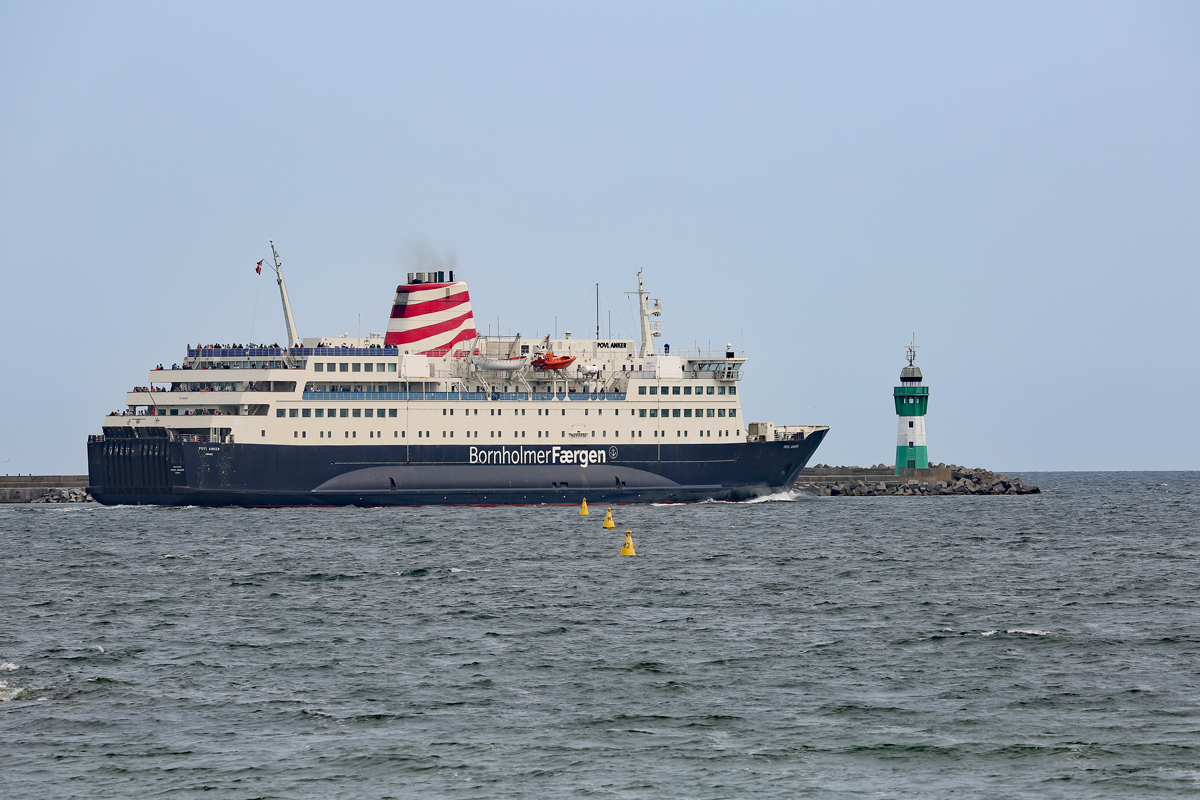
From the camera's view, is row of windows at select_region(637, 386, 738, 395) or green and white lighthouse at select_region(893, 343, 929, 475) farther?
green and white lighthouse at select_region(893, 343, 929, 475)

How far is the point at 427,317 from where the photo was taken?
60844mm

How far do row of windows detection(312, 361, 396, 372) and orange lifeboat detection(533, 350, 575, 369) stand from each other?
22.5 feet

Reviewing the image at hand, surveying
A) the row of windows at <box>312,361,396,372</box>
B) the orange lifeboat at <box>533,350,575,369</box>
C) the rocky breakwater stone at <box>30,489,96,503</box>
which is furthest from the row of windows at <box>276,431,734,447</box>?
the rocky breakwater stone at <box>30,489,96,503</box>

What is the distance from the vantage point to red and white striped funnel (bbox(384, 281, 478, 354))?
60.6m

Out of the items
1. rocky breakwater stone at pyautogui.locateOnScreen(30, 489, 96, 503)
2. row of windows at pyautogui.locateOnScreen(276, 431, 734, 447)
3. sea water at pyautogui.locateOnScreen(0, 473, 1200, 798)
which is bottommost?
sea water at pyautogui.locateOnScreen(0, 473, 1200, 798)

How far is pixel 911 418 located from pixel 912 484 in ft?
14.2

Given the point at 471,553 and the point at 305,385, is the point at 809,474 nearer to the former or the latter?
the point at 305,385

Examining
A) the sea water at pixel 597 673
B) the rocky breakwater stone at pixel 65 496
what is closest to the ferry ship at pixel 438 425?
the rocky breakwater stone at pixel 65 496

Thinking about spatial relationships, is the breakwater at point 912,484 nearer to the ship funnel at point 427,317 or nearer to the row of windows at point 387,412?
the row of windows at point 387,412

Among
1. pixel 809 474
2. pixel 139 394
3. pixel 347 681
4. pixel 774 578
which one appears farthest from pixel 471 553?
pixel 809 474

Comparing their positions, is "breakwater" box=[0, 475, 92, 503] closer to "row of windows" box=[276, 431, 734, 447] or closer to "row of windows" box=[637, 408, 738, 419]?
"row of windows" box=[276, 431, 734, 447]

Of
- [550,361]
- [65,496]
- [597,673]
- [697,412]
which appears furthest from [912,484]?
[597,673]

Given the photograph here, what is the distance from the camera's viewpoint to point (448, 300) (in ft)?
201

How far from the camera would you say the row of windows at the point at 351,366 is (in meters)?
57.4
